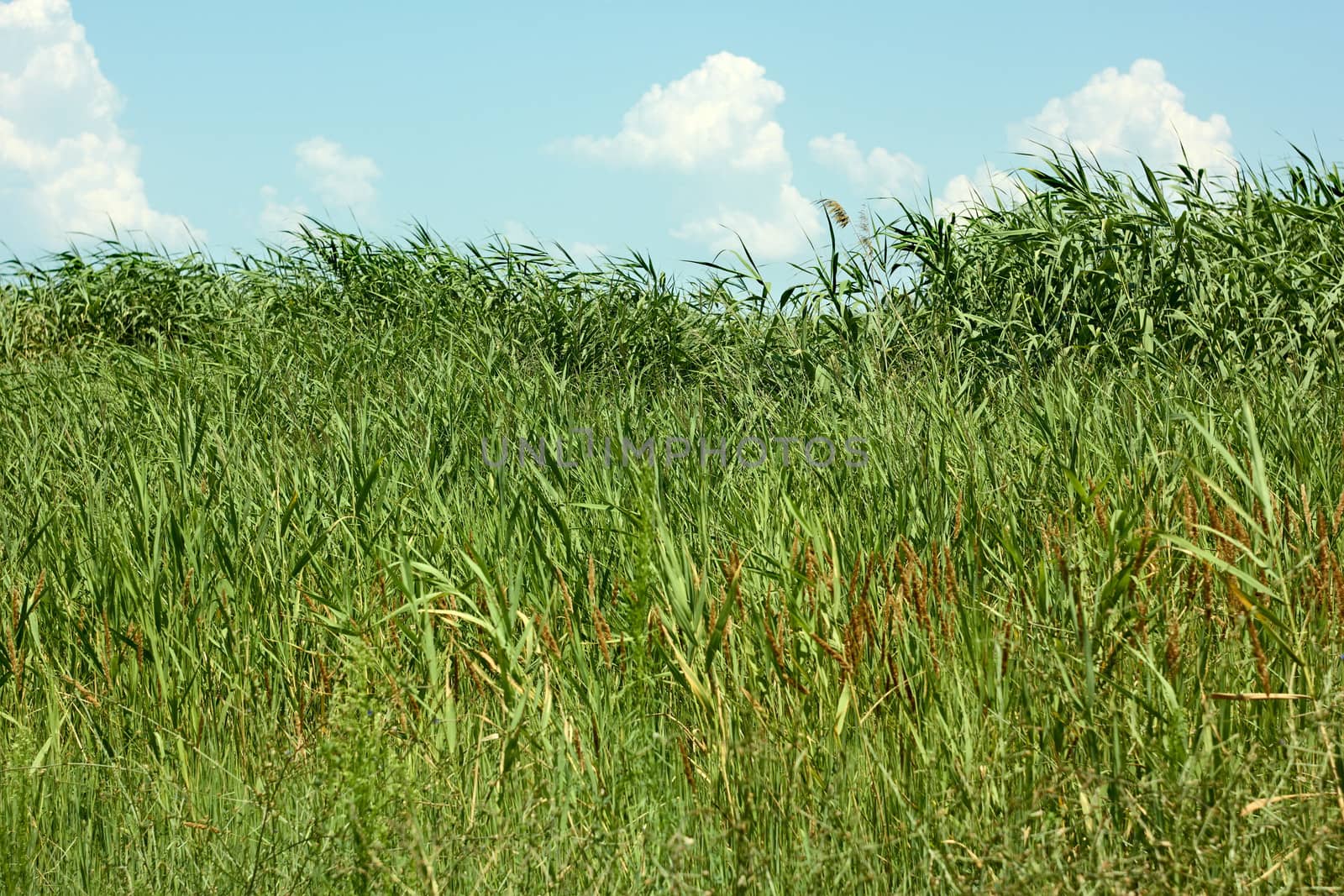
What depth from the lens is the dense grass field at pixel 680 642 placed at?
5.53 ft

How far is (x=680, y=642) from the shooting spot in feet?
7.75

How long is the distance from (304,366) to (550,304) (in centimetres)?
182

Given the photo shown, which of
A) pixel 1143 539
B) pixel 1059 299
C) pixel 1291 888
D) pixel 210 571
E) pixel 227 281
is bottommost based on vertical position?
pixel 1291 888

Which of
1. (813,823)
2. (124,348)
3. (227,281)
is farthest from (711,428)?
(227,281)

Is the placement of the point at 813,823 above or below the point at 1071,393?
below

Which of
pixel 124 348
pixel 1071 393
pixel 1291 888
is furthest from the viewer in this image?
pixel 124 348

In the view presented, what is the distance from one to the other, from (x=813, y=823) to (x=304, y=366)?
171 inches

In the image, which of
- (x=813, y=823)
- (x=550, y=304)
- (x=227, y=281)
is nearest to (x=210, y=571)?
(x=813, y=823)

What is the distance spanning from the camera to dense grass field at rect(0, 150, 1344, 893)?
66.3 inches

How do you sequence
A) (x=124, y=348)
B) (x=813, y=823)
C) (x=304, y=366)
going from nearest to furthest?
(x=813, y=823), (x=304, y=366), (x=124, y=348)

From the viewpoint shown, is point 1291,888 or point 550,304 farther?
point 550,304

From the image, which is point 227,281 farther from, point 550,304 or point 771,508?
point 771,508

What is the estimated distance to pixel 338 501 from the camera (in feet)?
10.5

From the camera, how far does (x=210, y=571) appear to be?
2.70 meters
